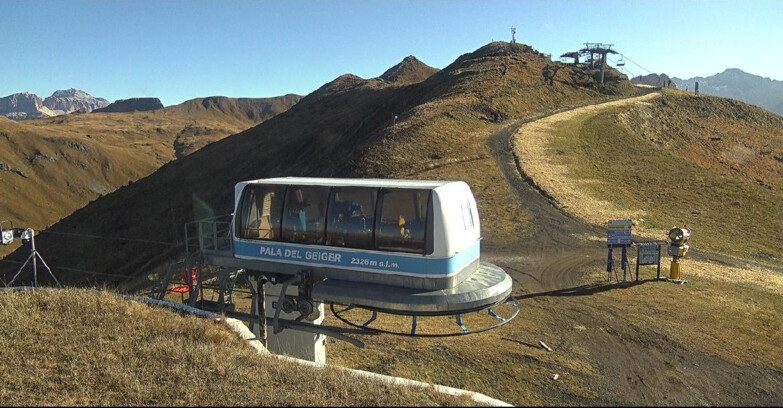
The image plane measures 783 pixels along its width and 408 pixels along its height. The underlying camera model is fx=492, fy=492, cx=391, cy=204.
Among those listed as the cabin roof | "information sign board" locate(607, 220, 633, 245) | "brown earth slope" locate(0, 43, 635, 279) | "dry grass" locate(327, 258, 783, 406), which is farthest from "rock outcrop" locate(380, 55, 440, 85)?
the cabin roof

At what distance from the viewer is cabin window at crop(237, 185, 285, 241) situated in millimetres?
10820

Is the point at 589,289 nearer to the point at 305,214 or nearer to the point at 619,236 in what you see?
the point at 619,236

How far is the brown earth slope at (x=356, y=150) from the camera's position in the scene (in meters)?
35.7

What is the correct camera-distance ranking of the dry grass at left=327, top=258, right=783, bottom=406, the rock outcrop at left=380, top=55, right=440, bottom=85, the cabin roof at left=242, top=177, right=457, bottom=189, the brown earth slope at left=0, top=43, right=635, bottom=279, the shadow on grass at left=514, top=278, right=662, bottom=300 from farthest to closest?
Result: the rock outcrop at left=380, top=55, right=440, bottom=85 < the brown earth slope at left=0, top=43, right=635, bottom=279 < the shadow on grass at left=514, top=278, right=662, bottom=300 < the dry grass at left=327, top=258, right=783, bottom=406 < the cabin roof at left=242, top=177, right=457, bottom=189

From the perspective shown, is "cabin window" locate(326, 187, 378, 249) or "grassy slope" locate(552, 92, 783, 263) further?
"grassy slope" locate(552, 92, 783, 263)

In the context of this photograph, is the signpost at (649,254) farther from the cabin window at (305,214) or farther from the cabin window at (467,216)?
the cabin window at (305,214)

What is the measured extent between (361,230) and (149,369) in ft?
14.6

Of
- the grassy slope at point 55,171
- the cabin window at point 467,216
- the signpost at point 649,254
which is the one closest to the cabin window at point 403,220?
the cabin window at point 467,216

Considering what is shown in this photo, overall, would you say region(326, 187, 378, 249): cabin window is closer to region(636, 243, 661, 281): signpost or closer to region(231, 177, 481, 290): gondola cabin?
region(231, 177, 481, 290): gondola cabin

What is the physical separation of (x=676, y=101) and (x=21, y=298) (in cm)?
6851

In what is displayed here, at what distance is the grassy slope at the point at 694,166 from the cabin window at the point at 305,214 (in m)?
20.8

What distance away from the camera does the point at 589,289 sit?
17.3 metres

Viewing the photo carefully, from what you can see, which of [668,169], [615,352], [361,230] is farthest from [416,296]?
[668,169]

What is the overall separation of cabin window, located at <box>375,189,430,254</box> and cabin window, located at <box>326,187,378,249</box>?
0.23m
